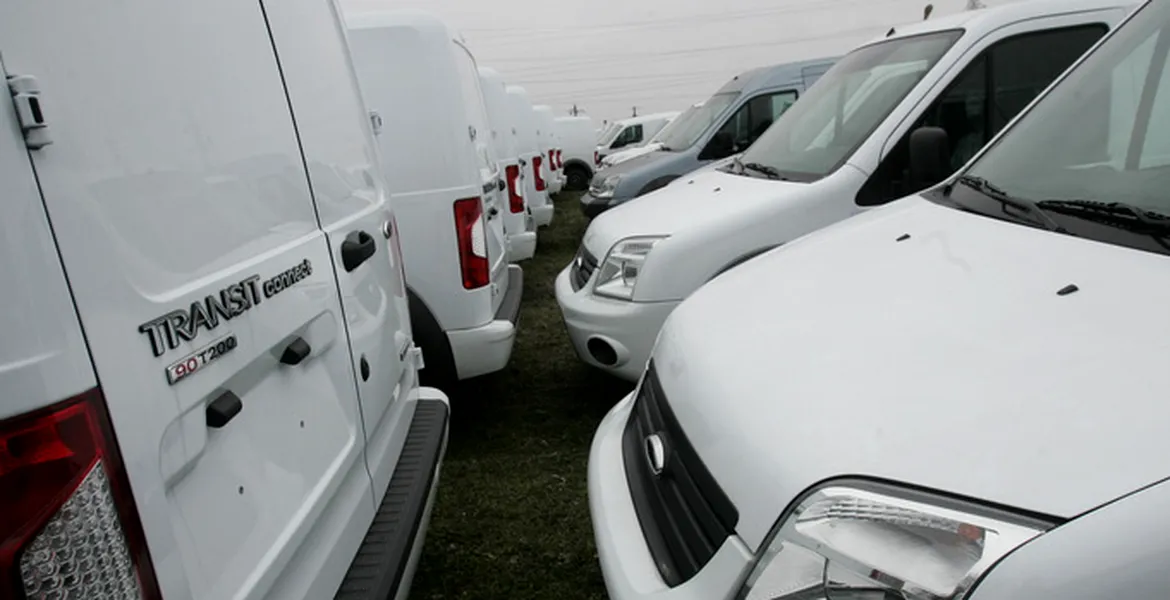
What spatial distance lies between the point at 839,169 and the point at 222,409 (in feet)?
10.6

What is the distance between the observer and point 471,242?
3730mm

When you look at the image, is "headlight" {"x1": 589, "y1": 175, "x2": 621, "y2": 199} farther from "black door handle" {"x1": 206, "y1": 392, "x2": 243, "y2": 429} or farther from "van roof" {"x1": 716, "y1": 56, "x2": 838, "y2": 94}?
"black door handle" {"x1": 206, "y1": 392, "x2": 243, "y2": 429}

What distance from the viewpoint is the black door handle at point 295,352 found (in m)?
1.65

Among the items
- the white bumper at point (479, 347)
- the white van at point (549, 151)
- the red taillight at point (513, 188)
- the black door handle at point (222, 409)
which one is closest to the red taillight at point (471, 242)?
the white bumper at point (479, 347)

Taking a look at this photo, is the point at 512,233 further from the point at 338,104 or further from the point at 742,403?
the point at 742,403

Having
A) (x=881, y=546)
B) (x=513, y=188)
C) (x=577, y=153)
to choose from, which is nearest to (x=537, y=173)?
(x=513, y=188)

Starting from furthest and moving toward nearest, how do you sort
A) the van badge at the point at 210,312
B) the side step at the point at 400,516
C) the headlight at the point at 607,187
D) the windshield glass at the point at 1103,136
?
the headlight at the point at 607,187, the windshield glass at the point at 1103,136, the side step at the point at 400,516, the van badge at the point at 210,312

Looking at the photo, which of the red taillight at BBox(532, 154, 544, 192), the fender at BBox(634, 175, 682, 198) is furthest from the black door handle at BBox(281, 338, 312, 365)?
the red taillight at BBox(532, 154, 544, 192)

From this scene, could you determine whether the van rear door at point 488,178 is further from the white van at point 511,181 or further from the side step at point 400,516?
the white van at point 511,181

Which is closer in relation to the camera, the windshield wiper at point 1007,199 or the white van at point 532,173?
the windshield wiper at point 1007,199

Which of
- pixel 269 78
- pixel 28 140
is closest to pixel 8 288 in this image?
pixel 28 140

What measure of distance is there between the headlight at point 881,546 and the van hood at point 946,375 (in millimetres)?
37

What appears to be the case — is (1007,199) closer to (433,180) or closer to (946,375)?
(946,375)

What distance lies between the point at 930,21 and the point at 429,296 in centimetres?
334
